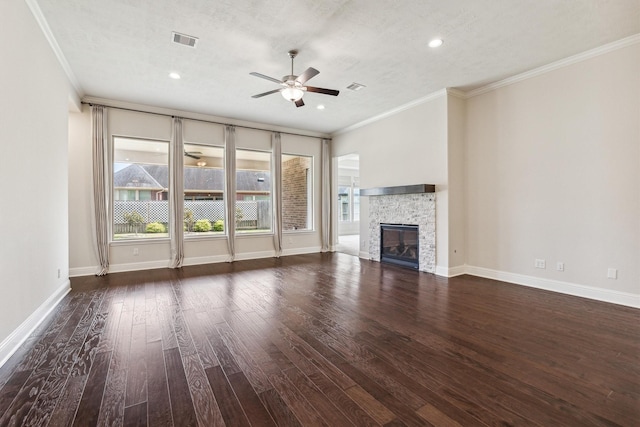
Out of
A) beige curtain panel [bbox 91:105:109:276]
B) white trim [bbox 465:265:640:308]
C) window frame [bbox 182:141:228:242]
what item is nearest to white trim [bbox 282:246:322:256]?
window frame [bbox 182:141:228:242]

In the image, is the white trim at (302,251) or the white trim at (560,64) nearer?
the white trim at (560,64)

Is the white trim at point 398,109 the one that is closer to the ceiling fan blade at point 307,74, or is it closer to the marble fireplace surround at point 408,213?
the marble fireplace surround at point 408,213

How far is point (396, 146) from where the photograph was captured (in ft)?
20.1

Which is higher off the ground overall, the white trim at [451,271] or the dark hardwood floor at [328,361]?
the white trim at [451,271]

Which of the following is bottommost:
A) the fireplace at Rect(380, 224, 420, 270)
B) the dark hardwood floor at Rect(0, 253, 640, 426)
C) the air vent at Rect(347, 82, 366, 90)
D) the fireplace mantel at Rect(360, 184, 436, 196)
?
the dark hardwood floor at Rect(0, 253, 640, 426)

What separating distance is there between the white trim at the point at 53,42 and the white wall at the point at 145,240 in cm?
80

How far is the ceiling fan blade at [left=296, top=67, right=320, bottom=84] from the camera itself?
340 cm

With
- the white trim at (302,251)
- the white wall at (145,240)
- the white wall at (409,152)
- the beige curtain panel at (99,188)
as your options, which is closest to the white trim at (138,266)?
the white wall at (145,240)

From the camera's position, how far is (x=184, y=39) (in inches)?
139

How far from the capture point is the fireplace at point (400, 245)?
5.73 meters

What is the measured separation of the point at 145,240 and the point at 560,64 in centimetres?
767

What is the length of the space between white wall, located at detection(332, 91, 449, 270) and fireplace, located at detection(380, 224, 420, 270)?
514mm

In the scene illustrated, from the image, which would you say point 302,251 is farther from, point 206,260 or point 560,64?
point 560,64

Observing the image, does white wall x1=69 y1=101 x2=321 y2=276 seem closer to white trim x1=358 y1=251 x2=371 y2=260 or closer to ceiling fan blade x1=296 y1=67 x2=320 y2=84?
white trim x1=358 y1=251 x2=371 y2=260
